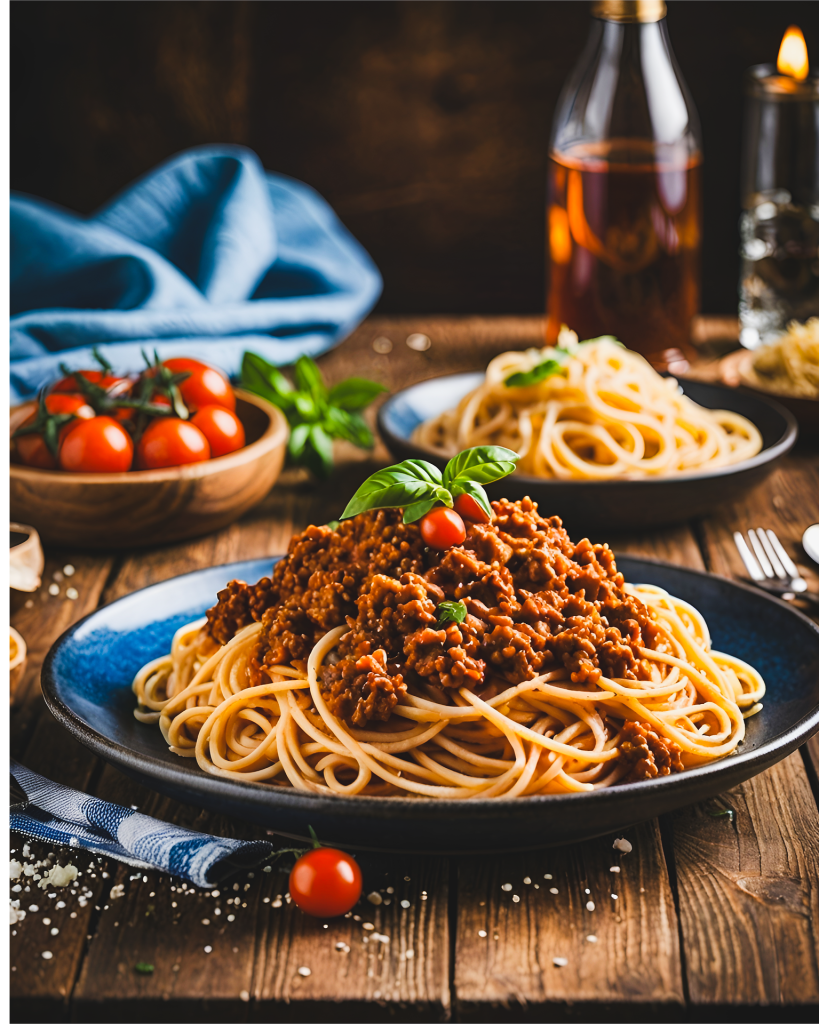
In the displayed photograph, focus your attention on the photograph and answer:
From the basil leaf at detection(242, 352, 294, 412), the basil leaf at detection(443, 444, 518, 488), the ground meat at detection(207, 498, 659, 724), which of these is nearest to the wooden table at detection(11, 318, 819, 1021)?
the ground meat at detection(207, 498, 659, 724)

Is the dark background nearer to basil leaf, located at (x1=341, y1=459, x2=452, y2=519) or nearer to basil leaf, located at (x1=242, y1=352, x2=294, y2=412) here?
basil leaf, located at (x1=242, y1=352, x2=294, y2=412)

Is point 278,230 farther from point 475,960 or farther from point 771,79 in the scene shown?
point 475,960

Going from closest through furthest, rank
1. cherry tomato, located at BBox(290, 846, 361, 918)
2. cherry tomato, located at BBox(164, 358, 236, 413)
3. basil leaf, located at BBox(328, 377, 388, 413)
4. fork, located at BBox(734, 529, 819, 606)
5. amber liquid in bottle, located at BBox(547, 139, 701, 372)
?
1. cherry tomato, located at BBox(290, 846, 361, 918)
2. fork, located at BBox(734, 529, 819, 606)
3. cherry tomato, located at BBox(164, 358, 236, 413)
4. basil leaf, located at BBox(328, 377, 388, 413)
5. amber liquid in bottle, located at BBox(547, 139, 701, 372)

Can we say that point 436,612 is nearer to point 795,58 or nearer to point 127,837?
point 127,837

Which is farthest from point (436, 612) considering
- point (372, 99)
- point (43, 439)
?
point (372, 99)

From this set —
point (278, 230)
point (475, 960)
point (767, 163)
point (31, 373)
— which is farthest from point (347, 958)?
point (278, 230)

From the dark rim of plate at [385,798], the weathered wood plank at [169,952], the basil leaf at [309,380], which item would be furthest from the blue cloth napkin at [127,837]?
the basil leaf at [309,380]
